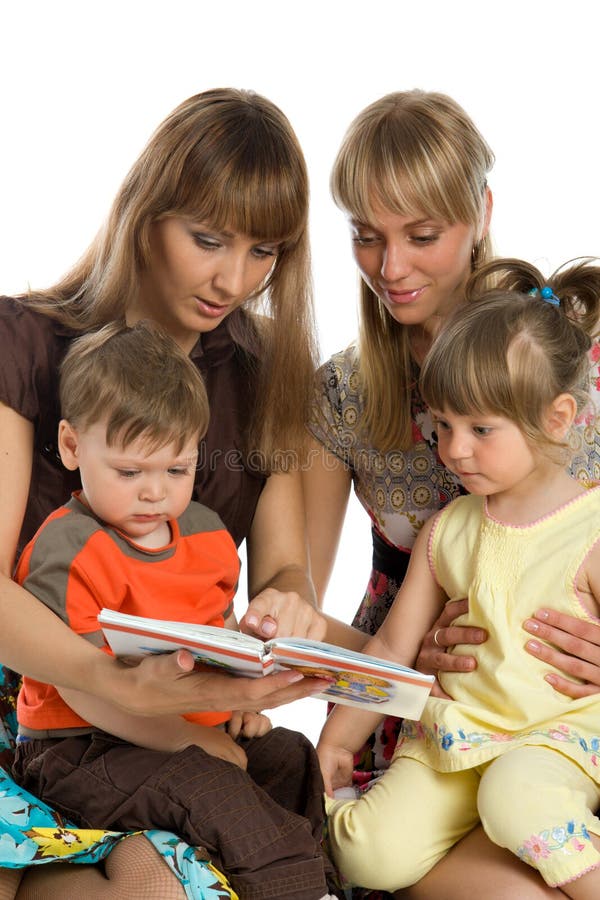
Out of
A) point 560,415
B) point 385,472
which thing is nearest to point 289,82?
point 385,472

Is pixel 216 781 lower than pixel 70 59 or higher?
lower

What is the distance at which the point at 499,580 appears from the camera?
2.19 m

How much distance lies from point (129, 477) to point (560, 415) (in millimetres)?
770

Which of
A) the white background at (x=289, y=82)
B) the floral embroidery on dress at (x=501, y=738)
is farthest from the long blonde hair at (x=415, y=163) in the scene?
the white background at (x=289, y=82)

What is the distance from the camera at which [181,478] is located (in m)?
2.12

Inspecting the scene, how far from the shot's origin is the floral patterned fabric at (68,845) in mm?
1864

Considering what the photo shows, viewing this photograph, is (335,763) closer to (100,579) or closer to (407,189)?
(100,579)

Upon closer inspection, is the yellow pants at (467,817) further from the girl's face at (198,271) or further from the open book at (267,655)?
the girl's face at (198,271)

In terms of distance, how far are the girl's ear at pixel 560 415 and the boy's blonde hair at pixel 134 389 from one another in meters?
0.61

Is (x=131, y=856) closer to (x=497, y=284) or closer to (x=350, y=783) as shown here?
(x=350, y=783)

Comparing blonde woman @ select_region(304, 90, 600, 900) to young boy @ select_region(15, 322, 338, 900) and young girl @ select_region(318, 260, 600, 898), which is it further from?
young boy @ select_region(15, 322, 338, 900)

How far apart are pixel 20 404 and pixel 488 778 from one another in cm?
106

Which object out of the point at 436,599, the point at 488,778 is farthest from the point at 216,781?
the point at 436,599

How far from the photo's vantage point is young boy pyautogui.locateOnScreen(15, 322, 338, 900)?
194cm
